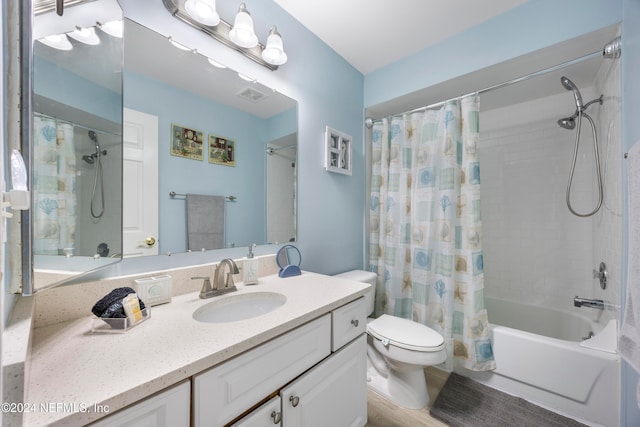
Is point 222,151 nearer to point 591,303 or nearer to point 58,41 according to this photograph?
point 58,41

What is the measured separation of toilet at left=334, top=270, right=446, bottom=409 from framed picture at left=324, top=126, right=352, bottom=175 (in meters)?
0.94

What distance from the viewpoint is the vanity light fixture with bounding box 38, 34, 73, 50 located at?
629 mm

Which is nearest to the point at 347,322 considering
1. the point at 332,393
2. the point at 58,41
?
the point at 332,393

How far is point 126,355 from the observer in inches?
22.4

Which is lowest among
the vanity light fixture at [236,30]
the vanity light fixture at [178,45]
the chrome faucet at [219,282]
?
the chrome faucet at [219,282]

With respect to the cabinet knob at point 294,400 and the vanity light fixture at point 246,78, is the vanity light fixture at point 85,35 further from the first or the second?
the cabinet knob at point 294,400

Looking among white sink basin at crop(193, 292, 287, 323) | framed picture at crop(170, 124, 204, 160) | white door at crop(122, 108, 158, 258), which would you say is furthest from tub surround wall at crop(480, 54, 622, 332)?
white door at crop(122, 108, 158, 258)

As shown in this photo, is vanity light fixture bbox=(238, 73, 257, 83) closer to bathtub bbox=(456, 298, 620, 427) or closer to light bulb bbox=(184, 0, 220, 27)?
light bulb bbox=(184, 0, 220, 27)

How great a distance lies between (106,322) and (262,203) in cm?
84

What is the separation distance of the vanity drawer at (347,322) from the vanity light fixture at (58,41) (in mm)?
1187

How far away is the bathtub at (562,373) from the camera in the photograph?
125cm

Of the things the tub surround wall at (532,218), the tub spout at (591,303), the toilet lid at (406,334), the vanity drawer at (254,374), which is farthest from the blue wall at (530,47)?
the vanity drawer at (254,374)

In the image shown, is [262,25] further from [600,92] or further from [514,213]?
[514,213]

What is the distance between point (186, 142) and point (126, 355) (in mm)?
837
